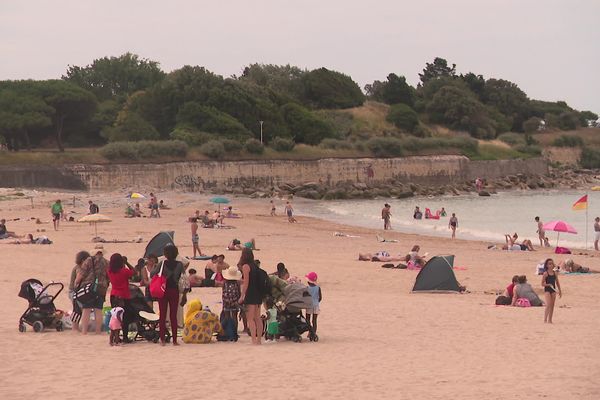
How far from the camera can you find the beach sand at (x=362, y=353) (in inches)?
378

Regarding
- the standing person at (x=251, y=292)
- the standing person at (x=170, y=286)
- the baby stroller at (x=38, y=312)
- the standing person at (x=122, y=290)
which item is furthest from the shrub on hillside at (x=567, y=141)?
the standing person at (x=170, y=286)

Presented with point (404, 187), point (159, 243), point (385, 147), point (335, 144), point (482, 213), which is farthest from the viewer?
point (385, 147)

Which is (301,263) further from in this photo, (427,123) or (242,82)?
(427,123)

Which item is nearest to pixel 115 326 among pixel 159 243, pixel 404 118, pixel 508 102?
pixel 159 243

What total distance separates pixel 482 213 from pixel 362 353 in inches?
1690

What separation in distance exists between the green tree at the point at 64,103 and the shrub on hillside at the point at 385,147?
76.2 feet

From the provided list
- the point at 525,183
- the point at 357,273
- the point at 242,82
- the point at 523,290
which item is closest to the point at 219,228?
the point at 357,273

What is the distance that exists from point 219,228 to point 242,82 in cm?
4990

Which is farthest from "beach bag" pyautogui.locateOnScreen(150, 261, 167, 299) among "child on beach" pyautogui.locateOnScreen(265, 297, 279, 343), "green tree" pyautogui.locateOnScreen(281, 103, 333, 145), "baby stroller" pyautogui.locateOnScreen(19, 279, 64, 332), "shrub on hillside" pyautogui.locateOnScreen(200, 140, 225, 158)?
"green tree" pyautogui.locateOnScreen(281, 103, 333, 145)

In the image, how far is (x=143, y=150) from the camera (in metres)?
68.6

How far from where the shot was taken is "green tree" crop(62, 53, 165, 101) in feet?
331

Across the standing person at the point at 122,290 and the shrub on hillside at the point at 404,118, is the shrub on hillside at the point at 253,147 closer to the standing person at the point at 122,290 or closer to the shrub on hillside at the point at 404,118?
the shrub on hillside at the point at 404,118

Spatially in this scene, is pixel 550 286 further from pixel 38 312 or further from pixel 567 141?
pixel 567 141

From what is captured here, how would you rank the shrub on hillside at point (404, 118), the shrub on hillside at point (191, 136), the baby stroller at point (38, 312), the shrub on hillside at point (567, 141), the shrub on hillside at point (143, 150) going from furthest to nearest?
the shrub on hillside at point (567, 141) < the shrub on hillside at point (404, 118) < the shrub on hillside at point (191, 136) < the shrub on hillside at point (143, 150) < the baby stroller at point (38, 312)
